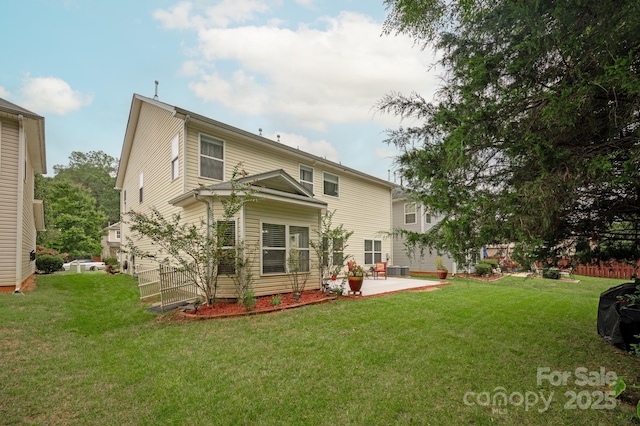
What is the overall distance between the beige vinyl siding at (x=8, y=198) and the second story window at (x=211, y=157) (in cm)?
498

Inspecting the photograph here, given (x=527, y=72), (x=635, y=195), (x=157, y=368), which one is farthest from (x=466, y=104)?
(x=157, y=368)

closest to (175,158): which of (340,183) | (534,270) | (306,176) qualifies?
(306,176)

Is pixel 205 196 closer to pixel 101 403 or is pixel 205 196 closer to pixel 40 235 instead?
pixel 101 403

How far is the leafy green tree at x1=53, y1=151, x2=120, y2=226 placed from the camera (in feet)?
146

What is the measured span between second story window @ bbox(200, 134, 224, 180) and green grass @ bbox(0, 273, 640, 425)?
4788mm

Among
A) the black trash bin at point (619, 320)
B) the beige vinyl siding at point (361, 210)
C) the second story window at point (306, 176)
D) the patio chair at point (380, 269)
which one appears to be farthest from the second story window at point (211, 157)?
the black trash bin at point (619, 320)

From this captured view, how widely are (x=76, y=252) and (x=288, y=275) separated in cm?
2747

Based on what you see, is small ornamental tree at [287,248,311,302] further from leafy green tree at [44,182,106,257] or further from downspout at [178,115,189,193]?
leafy green tree at [44,182,106,257]

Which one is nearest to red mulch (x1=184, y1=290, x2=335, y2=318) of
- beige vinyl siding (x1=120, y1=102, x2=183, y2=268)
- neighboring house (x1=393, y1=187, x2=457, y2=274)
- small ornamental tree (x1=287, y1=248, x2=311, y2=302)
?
small ornamental tree (x1=287, y1=248, x2=311, y2=302)

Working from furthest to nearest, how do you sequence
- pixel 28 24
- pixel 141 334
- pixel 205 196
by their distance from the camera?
pixel 28 24, pixel 205 196, pixel 141 334

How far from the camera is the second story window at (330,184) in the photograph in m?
14.8

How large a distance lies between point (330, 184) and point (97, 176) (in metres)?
46.7

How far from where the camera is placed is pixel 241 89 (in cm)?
1758

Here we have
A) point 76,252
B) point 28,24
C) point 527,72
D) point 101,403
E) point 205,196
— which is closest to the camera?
point 101,403
